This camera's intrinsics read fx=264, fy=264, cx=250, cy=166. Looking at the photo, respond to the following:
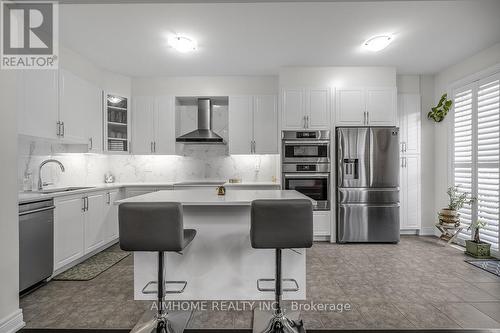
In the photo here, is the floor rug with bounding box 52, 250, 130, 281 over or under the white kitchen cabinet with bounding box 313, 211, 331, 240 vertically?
under

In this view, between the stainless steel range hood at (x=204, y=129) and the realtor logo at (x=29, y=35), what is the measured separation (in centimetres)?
202

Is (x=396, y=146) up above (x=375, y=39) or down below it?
below

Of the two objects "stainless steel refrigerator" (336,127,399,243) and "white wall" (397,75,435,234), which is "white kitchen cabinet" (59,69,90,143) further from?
"white wall" (397,75,435,234)

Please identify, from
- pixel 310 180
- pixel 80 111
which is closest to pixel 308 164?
pixel 310 180

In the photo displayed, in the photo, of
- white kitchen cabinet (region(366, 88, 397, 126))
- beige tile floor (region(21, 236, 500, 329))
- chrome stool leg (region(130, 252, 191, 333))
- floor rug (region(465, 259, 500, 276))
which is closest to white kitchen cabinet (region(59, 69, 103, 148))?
beige tile floor (region(21, 236, 500, 329))

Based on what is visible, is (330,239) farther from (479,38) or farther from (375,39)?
(479,38)

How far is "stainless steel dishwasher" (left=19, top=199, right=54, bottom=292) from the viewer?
2.45 m

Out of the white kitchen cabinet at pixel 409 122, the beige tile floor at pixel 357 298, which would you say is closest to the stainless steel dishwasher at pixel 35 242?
the beige tile floor at pixel 357 298

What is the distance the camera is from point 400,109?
4.61 m

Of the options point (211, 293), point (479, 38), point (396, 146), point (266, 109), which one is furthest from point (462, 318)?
point (266, 109)

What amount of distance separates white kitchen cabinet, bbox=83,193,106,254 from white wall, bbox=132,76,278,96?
6.84 feet

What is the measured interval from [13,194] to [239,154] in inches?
124

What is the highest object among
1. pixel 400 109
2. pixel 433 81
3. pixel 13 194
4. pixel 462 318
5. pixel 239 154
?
pixel 433 81

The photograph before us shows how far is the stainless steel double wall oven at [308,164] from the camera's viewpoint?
13.7 ft
